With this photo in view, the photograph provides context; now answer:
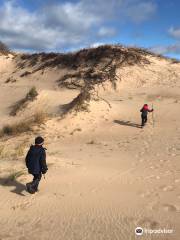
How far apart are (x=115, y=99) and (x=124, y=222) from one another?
13.5 metres

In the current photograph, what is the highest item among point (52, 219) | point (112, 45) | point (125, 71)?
point (112, 45)

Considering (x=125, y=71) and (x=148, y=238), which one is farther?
(x=125, y=71)

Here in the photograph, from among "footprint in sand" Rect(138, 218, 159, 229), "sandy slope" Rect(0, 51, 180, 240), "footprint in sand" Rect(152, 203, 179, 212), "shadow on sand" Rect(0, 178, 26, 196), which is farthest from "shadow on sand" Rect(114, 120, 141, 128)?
"footprint in sand" Rect(138, 218, 159, 229)

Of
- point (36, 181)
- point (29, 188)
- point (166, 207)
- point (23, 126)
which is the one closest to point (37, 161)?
point (36, 181)

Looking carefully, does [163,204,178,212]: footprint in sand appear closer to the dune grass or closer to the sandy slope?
the sandy slope

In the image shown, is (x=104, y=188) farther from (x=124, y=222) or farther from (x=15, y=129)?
(x=15, y=129)

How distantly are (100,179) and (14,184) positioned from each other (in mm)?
2039

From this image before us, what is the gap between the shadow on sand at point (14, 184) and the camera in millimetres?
8805

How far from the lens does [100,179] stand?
9.57m

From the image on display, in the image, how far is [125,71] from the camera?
22.6m

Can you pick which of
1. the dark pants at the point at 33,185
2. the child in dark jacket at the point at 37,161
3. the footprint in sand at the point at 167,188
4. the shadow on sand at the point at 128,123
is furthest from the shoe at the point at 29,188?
the shadow on sand at the point at 128,123

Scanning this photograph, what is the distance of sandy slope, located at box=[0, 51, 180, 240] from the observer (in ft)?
22.5

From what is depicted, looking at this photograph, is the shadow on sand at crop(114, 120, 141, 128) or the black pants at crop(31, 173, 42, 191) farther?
the shadow on sand at crop(114, 120, 141, 128)

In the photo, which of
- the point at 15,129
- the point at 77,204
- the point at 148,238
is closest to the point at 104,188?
the point at 77,204
